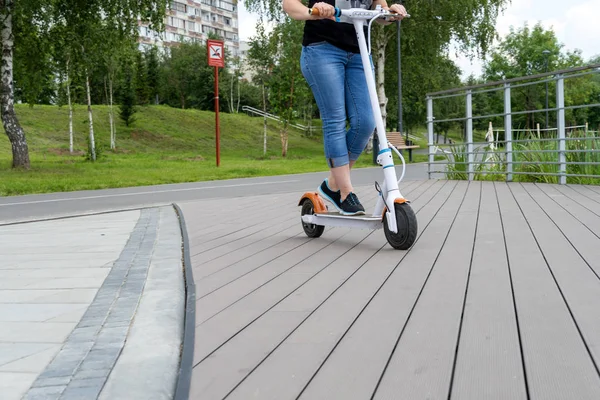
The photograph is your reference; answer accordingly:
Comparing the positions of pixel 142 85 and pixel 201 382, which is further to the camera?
pixel 142 85

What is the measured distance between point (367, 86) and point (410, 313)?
80.8 inches

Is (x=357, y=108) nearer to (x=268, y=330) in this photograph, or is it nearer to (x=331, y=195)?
(x=331, y=195)

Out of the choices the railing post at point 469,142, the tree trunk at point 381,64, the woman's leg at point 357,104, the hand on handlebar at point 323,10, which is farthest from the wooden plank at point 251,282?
the tree trunk at point 381,64

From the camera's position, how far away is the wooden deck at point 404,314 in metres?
1.65

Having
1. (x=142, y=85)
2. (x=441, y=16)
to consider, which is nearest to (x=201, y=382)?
(x=441, y=16)

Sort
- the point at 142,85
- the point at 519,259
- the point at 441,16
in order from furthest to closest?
the point at 142,85 < the point at 441,16 < the point at 519,259

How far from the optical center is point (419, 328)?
2082 millimetres

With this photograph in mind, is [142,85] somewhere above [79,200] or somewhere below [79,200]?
above

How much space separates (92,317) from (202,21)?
82555 mm

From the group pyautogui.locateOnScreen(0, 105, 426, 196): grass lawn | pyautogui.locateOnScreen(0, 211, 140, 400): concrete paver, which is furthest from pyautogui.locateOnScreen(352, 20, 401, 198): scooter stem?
pyautogui.locateOnScreen(0, 105, 426, 196): grass lawn

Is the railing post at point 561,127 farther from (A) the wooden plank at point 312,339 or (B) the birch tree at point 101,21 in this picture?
(B) the birch tree at point 101,21

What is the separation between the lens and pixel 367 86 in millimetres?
3986

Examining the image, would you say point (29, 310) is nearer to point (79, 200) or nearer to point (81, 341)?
point (81, 341)

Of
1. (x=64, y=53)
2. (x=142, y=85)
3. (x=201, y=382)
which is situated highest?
(x=142, y=85)
